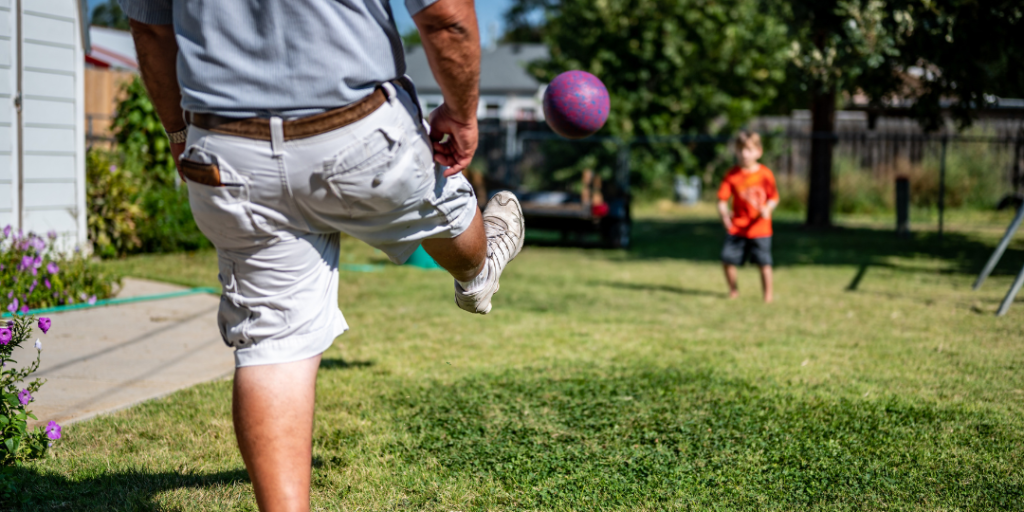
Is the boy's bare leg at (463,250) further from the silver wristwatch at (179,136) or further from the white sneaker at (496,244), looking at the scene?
the silver wristwatch at (179,136)

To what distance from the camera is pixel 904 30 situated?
887 cm

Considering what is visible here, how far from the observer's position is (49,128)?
722 cm

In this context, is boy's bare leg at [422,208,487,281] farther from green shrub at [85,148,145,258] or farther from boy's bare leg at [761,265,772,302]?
green shrub at [85,148,145,258]

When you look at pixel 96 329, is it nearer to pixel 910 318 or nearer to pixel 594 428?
pixel 594 428

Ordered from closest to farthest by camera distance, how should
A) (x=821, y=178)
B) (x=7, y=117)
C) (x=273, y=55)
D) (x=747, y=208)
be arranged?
(x=273, y=55) < (x=7, y=117) < (x=747, y=208) < (x=821, y=178)

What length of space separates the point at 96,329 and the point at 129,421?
6.60 feet

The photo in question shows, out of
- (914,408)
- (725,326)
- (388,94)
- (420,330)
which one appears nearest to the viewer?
(388,94)

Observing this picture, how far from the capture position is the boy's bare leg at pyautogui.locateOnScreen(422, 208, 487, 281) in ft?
6.77

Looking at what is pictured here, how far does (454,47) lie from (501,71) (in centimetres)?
3630

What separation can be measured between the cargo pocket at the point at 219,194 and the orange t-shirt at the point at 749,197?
19.7 feet

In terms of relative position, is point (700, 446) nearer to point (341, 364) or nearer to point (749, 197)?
point (341, 364)

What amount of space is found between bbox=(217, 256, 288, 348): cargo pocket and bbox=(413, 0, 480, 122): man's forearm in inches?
24.0

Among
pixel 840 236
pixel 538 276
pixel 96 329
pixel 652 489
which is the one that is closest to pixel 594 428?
pixel 652 489

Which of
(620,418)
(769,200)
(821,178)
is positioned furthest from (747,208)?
(821,178)
